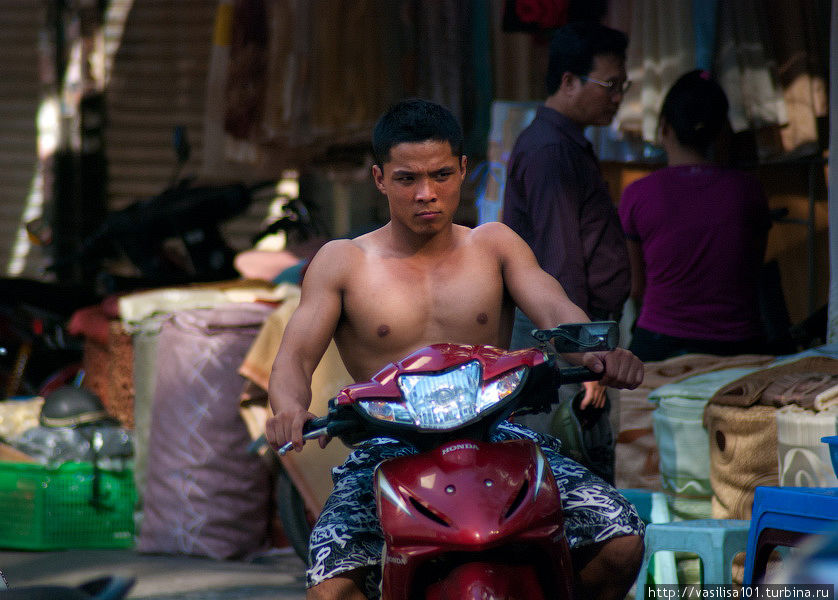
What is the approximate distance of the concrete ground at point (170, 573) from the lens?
5.23 metres

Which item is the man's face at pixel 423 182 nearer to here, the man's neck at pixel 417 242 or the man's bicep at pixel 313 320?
the man's neck at pixel 417 242

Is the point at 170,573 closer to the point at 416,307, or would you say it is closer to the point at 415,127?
the point at 416,307

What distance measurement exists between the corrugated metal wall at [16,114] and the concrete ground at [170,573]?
4.47 metres

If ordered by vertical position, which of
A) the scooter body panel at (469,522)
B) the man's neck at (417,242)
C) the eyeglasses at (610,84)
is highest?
the eyeglasses at (610,84)

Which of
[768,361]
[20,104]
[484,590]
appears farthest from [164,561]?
[20,104]

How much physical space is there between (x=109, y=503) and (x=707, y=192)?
3566mm

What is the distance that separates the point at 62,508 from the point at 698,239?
3629 millimetres

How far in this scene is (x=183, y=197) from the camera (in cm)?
772

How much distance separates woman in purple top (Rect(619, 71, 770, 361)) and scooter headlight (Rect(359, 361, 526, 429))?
283 centimetres

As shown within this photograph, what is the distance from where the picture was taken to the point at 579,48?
15.2 feet

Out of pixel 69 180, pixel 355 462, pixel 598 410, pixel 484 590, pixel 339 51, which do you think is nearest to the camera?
pixel 484 590

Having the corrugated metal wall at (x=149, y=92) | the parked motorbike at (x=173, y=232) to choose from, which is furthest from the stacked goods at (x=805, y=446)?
the corrugated metal wall at (x=149, y=92)

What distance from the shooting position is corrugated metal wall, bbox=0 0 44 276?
33.7 feet

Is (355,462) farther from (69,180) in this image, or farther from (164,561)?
(69,180)
